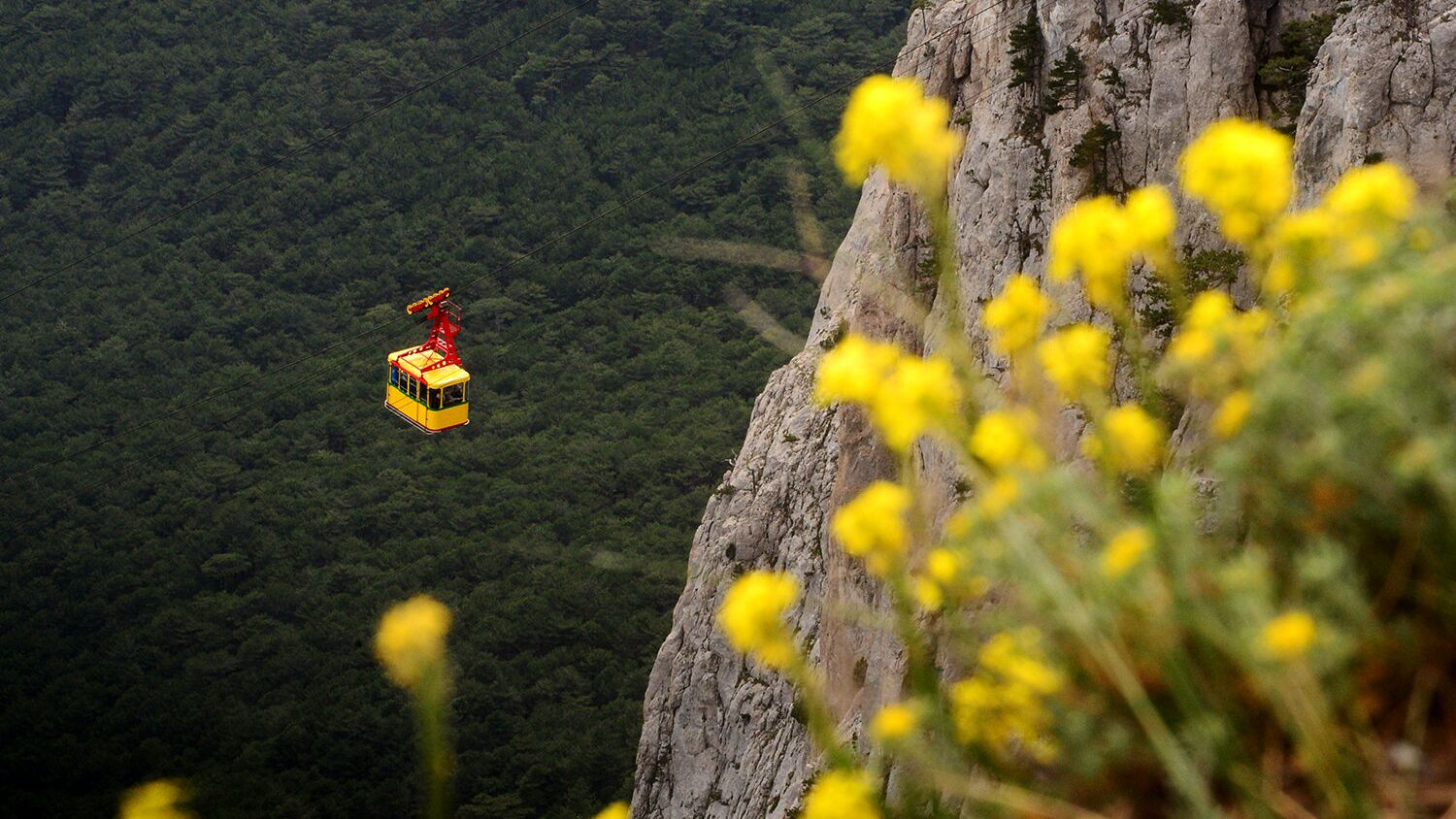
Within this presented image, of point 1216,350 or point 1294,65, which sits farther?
point 1294,65

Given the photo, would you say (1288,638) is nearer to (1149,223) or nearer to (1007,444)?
(1007,444)

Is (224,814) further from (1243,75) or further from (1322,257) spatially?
(1243,75)

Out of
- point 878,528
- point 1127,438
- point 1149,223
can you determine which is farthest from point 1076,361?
point 878,528

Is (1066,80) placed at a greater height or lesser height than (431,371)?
greater

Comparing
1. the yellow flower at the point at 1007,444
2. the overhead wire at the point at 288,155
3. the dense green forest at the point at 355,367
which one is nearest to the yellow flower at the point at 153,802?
the yellow flower at the point at 1007,444


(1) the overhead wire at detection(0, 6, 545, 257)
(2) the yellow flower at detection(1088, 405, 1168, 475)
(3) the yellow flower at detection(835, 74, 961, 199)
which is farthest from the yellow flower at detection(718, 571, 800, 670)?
(1) the overhead wire at detection(0, 6, 545, 257)

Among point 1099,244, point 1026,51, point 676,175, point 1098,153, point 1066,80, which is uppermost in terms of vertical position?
point 1099,244

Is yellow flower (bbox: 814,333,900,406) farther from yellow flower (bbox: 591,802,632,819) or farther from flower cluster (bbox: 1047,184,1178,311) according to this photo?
yellow flower (bbox: 591,802,632,819)
